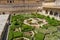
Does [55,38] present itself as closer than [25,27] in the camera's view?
Yes

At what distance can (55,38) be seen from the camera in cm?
1075

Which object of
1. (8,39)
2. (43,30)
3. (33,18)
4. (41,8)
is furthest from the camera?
(41,8)

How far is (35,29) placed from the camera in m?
12.6

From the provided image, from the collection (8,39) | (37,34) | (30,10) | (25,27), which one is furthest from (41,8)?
(8,39)

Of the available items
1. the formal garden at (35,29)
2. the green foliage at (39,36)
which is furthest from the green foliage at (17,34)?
the green foliage at (39,36)

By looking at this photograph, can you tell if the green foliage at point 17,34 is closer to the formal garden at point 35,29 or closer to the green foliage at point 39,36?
the formal garden at point 35,29

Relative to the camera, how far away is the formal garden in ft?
35.8

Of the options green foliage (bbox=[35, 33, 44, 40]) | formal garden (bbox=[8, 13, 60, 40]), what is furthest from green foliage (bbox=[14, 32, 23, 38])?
green foliage (bbox=[35, 33, 44, 40])

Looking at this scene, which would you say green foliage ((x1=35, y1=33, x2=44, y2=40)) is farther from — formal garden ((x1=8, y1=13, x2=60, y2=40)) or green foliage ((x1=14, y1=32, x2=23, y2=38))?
green foliage ((x1=14, y1=32, x2=23, y2=38))

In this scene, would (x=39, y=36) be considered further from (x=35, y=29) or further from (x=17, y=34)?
(x=35, y=29)

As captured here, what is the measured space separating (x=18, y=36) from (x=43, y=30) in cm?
211

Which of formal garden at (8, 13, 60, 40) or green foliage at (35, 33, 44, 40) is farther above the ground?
A: green foliage at (35, 33, 44, 40)

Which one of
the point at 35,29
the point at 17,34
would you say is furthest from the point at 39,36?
the point at 35,29

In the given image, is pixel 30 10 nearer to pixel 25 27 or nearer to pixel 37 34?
pixel 25 27
